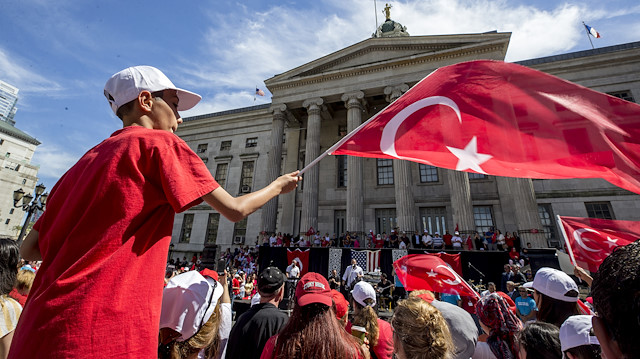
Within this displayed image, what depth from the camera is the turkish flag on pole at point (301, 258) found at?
15516 mm

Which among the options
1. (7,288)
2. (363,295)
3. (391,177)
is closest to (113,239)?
(7,288)

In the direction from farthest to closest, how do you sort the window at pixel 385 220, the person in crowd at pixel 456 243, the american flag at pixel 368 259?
the window at pixel 385 220, the person in crowd at pixel 456 243, the american flag at pixel 368 259

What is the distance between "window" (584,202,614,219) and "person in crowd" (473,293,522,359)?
21114 mm

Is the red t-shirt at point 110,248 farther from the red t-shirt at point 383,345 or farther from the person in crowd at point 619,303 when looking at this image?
the red t-shirt at point 383,345

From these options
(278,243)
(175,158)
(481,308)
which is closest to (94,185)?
(175,158)

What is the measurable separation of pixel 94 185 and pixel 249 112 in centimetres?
3086

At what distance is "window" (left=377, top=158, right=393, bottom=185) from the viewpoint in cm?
2258

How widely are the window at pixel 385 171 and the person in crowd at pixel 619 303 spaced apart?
2211cm

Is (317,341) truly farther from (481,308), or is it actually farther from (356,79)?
(356,79)

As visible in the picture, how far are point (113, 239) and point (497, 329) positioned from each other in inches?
146

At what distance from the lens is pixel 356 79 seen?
2175 cm

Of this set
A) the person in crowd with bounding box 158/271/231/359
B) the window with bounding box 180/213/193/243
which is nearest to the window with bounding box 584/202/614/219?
the person in crowd with bounding box 158/271/231/359

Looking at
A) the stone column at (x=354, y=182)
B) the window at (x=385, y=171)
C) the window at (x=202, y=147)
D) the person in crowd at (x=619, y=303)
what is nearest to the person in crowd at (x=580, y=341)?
the person in crowd at (x=619, y=303)

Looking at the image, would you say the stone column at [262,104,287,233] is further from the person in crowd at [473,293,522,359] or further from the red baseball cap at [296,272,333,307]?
the red baseball cap at [296,272,333,307]
